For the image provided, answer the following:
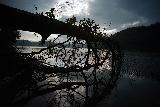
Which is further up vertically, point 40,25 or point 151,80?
point 40,25

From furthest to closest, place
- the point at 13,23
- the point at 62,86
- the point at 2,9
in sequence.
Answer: the point at 62,86 < the point at 13,23 < the point at 2,9

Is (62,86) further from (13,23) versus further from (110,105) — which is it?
(110,105)

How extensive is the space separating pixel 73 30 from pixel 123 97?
1776 inches

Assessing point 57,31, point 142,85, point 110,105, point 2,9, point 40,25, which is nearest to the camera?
point 2,9

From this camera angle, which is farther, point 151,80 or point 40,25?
point 151,80

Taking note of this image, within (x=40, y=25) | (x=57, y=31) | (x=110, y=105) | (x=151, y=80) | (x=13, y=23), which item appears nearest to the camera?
(x=13, y=23)

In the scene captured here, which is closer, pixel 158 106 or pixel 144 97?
pixel 158 106

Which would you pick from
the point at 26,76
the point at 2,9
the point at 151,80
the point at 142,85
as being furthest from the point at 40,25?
the point at 151,80

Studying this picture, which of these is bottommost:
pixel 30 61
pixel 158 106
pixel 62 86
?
pixel 158 106

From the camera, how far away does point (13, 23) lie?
2844 mm

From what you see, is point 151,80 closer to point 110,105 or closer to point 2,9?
point 110,105

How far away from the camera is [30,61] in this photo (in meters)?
4.45

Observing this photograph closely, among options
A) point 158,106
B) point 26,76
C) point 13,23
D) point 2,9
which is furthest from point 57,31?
point 158,106

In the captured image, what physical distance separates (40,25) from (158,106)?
43.6m
